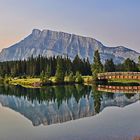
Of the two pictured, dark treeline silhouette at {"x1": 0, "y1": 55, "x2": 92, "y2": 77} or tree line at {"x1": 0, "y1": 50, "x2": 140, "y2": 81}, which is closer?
tree line at {"x1": 0, "y1": 50, "x2": 140, "y2": 81}

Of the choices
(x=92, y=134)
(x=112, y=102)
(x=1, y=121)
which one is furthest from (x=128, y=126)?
(x=112, y=102)

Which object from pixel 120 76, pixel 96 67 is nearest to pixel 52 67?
pixel 96 67

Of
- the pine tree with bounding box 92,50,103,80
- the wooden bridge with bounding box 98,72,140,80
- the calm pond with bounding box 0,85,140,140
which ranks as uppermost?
the pine tree with bounding box 92,50,103,80

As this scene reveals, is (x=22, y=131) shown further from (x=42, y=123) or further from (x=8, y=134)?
(x=42, y=123)

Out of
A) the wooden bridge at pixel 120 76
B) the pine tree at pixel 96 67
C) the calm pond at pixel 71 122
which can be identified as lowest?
the calm pond at pixel 71 122

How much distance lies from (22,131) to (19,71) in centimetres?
12660

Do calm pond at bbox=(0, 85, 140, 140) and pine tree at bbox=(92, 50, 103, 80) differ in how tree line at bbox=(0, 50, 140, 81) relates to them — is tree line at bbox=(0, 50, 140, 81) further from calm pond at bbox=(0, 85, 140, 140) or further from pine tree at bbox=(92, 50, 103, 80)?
calm pond at bbox=(0, 85, 140, 140)

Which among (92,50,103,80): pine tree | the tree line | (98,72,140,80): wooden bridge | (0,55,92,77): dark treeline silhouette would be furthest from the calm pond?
(0,55,92,77): dark treeline silhouette

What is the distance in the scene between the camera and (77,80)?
120 metres

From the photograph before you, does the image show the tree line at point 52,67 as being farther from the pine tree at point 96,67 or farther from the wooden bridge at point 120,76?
the wooden bridge at point 120,76

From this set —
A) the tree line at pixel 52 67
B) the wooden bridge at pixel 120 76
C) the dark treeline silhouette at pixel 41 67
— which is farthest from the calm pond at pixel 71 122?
the dark treeline silhouette at pixel 41 67

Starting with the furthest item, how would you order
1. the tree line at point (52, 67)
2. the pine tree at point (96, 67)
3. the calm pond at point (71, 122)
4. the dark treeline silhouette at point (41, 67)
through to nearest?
the dark treeline silhouette at point (41, 67)
the tree line at point (52, 67)
the pine tree at point (96, 67)
the calm pond at point (71, 122)

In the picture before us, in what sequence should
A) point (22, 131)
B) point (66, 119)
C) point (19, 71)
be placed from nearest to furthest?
point (22, 131), point (66, 119), point (19, 71)

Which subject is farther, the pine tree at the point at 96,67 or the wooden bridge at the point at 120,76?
the pine tree at the point at 96,67
